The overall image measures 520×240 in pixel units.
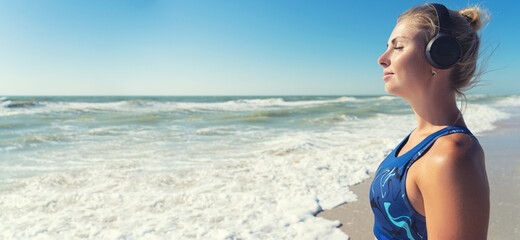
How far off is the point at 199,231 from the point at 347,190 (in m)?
2.42

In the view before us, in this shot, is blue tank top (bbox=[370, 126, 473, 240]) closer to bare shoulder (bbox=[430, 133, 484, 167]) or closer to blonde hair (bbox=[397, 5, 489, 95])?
bare shoulder (bbox=[430, 133, 484, 167])

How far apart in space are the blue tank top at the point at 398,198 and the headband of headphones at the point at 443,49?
0.76ft

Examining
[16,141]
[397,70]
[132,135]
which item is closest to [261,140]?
[132,135]

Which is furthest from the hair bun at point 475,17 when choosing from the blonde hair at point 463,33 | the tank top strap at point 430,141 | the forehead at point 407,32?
the tank top strap at point 430,141

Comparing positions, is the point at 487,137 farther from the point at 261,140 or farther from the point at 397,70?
the point at 397,70

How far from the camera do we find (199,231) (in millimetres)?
3473

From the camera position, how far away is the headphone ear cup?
1.04 m

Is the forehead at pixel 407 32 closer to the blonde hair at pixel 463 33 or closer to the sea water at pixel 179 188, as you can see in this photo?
the blonde hair at pixel 463 33

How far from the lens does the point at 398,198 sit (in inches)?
42.6

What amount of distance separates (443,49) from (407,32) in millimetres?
182

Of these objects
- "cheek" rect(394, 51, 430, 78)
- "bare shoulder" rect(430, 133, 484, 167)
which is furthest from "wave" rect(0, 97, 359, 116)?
"bare shoulder" rect(430, 133, 484, 167)

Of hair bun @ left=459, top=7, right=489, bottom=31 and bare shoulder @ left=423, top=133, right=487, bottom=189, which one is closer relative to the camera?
bare shoulder @ left=423, top=133, right=487, bottom=189

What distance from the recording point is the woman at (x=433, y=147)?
2.74 ft

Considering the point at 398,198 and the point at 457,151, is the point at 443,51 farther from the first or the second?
the point at 398,198
